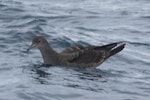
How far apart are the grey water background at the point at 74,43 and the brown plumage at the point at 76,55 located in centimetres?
21

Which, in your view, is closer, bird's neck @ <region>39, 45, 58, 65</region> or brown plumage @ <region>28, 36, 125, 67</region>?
brown plumage @ <region>28, 36, 125, 67</region>

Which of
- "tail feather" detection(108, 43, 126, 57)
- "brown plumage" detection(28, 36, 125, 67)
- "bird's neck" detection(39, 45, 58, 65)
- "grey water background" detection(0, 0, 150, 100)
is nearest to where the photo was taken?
"grey water background" detection(0, 0, 150, 100)

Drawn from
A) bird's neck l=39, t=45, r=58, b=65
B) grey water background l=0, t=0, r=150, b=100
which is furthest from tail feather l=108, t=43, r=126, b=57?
bird's neck l=39, t=45, r=58, b=65

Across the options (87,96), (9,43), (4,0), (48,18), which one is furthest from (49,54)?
(4,0)

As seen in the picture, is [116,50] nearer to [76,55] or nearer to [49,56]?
[76,55]

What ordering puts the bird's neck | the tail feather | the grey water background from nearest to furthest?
the grey water background
the bird's neck
the tail feather

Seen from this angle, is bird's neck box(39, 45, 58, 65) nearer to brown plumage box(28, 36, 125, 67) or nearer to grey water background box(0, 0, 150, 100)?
brown plumage box(28, 36, 125, 67)

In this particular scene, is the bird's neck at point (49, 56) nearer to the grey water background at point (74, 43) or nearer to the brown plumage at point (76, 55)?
the brown plumage at point (76, 55)

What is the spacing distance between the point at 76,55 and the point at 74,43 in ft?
8.08

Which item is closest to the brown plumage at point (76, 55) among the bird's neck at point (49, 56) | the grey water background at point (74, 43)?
the bird's neck at point (49, 56)

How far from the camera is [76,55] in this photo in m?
13.7

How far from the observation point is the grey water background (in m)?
11.5

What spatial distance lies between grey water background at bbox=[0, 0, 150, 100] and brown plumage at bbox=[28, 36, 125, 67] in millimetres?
210

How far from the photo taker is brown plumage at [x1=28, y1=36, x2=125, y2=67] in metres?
13.7
